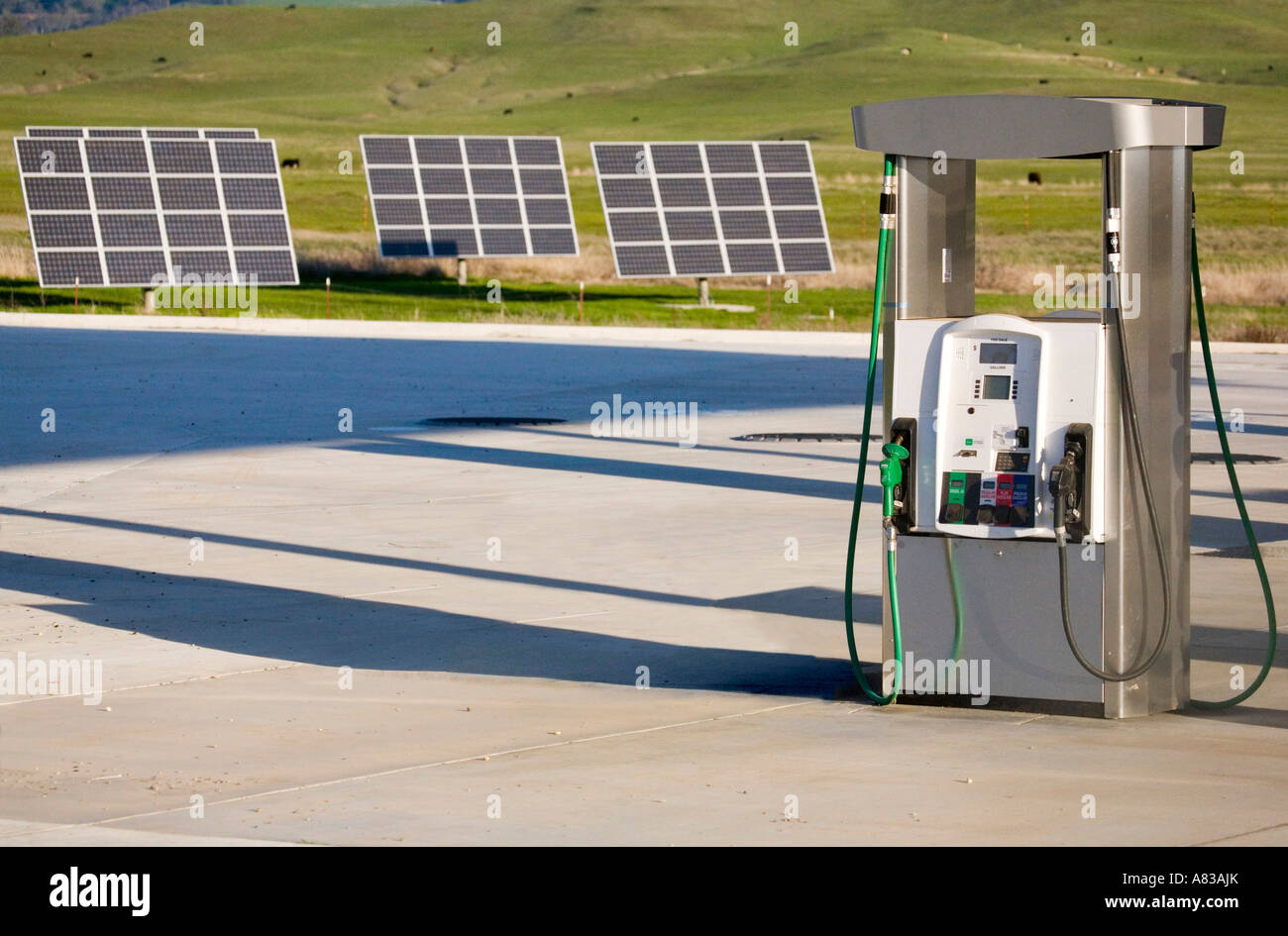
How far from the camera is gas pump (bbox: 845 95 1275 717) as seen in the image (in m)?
8.60

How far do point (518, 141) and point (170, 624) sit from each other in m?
39.2

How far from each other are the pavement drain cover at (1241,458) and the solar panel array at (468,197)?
1088 inches

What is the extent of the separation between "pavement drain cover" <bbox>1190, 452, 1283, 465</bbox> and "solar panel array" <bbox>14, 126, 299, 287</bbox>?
24.9 metres

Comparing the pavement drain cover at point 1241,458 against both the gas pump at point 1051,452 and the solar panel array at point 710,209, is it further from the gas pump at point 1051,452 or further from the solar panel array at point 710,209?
the solar panel array at point 710,209

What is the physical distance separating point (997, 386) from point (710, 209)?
3743 cm

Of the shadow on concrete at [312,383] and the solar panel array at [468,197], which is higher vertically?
the solar panel array at [468,197]

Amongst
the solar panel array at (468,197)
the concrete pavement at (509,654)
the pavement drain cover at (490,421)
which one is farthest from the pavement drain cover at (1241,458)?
the solar panel array at (468,197)

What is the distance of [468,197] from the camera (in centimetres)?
4750

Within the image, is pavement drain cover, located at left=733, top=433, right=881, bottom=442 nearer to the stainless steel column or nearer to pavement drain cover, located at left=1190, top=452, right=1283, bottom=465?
pavement drain cover, located at left=1190, top=452, right=1283, bottom=465

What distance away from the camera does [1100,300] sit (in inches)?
345

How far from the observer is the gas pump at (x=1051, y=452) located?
8602 millimetres

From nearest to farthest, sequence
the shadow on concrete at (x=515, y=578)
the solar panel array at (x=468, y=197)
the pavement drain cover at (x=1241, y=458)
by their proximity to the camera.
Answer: the shadow on concrete at (x=515, y=578) → the pavement drain cover at (x=1241, y=458) → the solar panel array at (x=468, y=197)

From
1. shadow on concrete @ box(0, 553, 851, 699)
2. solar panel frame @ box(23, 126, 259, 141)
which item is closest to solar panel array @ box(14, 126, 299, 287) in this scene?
solar panel frame @ box(23, 126, 259, 141)

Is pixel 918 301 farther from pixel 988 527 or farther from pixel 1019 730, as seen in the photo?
pixel 1019 730
